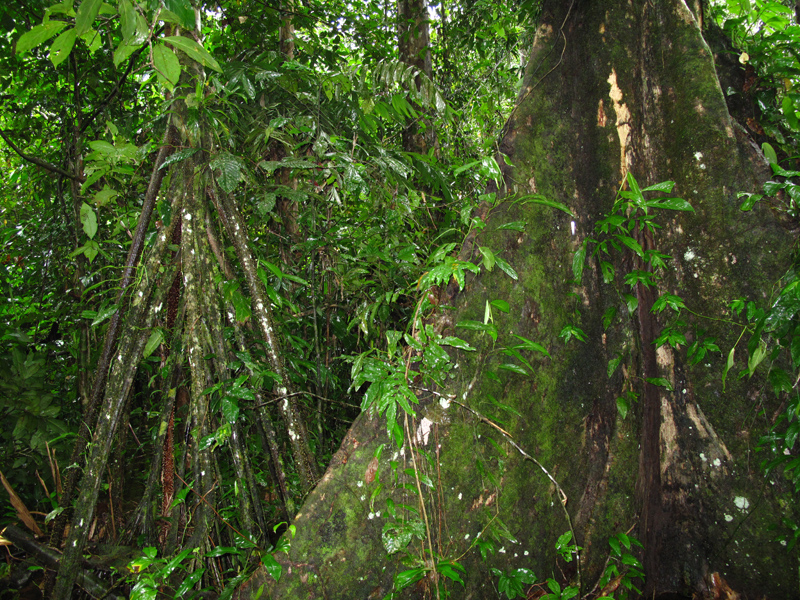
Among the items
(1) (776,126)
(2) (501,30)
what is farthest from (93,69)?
(1) (776,126)

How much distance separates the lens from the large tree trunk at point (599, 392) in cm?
151

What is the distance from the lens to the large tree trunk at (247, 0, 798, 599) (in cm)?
151

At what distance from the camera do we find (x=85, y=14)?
975 mm

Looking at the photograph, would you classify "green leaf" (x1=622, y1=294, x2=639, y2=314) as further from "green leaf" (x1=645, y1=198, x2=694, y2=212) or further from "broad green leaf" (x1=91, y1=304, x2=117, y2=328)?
"broad green leaf" (x1=91, y1=304, x2=117, y2=328)

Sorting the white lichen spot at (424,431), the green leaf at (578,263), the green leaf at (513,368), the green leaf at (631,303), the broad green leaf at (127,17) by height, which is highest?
the broad green leaf at (127,17)

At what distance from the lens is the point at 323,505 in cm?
148

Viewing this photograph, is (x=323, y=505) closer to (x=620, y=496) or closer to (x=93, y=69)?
(x=620, y=496)

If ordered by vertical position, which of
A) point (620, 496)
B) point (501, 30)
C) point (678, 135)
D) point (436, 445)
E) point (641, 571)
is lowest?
point (641, 571)

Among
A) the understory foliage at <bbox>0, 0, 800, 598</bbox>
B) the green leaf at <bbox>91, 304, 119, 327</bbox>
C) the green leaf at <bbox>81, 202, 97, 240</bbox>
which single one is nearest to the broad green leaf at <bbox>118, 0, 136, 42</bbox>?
the understory foliage at <bbox>0, 0, 800, 598</bbox>

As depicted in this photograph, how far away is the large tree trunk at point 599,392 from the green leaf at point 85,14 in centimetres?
126

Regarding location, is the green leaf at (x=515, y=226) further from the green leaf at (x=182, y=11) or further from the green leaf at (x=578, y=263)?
the green leaf at (x=182, y=11)

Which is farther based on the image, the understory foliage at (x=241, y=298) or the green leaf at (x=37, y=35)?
the understory foliage at (x=241, y=298)

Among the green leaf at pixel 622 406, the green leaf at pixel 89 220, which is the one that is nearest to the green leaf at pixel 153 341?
the green leaf at pixel 89 220

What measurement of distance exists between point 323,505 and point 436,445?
42 centimetres
